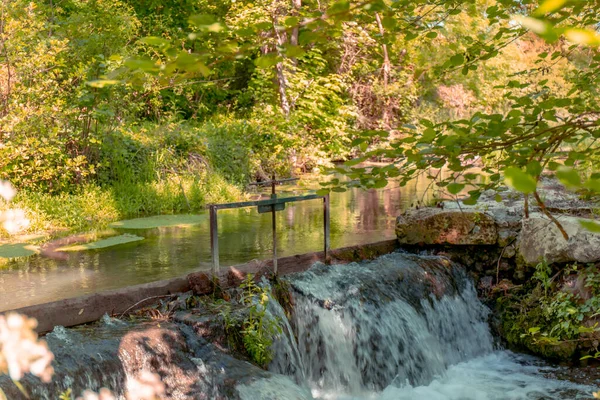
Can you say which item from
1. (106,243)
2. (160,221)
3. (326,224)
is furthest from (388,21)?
(160,221)

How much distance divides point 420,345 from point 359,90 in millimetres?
14677

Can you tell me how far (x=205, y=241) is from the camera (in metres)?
7.91

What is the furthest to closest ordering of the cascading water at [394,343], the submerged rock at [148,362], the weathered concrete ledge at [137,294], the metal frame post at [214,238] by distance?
the cascading water at [394,343]
the metal frame post at [214,238]
the weathered concrete ledge at [137,294]
the submerged rock at [148,362]

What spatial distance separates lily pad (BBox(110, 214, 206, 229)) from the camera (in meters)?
9.01

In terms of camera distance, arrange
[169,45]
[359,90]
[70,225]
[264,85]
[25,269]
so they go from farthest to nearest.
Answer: [359,90] < [264,85] < [70,225] < [25,269] < [169,45]

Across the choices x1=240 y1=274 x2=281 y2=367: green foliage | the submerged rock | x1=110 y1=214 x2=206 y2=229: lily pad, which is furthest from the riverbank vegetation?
the submerged rock

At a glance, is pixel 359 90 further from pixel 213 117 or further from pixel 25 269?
pixel 25 269

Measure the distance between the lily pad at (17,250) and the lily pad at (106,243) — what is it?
31 centimetres

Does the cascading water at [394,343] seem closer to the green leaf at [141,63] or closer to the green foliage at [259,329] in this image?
the green foliage at [259,329]

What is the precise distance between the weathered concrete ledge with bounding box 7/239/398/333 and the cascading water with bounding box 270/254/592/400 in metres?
0.22

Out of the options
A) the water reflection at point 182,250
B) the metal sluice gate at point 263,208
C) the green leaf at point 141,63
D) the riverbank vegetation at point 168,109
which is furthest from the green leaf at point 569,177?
the water reflection at point 182,250

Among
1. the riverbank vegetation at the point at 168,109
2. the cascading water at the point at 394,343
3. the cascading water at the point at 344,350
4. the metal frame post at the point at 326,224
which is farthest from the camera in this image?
the metal frame post at the point at 326,224

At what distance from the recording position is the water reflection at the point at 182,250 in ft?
19.3

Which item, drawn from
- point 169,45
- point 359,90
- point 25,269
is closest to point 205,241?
point 25,269
